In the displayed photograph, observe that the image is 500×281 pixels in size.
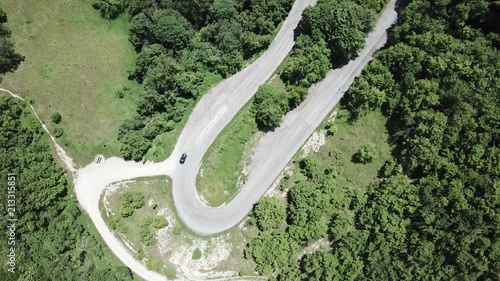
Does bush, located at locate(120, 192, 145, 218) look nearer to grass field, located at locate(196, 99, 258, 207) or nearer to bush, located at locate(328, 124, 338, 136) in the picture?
grass field, located at locate(196, 99, 258, 207)

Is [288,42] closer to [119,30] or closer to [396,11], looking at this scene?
[396,11]

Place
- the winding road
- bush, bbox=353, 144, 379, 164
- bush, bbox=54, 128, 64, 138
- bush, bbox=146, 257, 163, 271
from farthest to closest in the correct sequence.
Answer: bush, bbox=54, 128, 64, 138
the winding road
bush, bbox=146, 257, 163, 271
bush, bbox=353, 144, 379, 164

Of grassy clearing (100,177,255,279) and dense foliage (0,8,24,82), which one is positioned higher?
dense foliage (0,8,24,82)

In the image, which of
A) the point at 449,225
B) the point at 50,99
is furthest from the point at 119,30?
the point at 449,225

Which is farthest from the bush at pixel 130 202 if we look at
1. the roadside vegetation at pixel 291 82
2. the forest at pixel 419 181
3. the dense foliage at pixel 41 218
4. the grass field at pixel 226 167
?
the forest at pixel 419 181

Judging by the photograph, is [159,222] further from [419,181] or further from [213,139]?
[419,181]

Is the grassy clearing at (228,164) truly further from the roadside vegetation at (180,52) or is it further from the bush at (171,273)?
the bush at (171,273)

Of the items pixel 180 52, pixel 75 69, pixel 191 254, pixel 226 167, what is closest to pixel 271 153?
pixel 226 167

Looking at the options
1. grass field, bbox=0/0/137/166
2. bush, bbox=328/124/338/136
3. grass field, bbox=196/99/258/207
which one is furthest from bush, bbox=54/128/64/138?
bush, bbox=328/124/338/136
